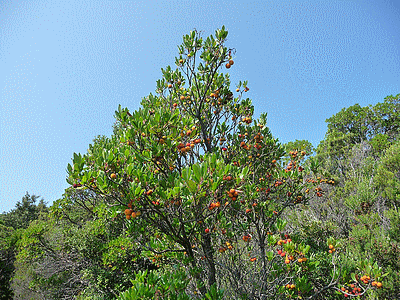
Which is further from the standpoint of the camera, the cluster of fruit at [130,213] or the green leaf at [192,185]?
the cluster of fruit at [130,213]

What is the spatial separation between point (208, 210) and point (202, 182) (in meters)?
0.89

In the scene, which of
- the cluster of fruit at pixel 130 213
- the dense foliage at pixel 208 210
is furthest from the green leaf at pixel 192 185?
the cluster of fruit at pixel 130 213

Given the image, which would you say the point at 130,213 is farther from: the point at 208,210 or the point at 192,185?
the point at 208,210

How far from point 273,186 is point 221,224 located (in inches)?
54.5

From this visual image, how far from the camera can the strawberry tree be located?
2330 mm

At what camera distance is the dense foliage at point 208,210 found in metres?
2.36

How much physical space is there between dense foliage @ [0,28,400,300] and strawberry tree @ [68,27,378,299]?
0.02 m

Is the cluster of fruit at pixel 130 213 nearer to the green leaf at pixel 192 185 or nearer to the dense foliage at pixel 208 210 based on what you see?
the dense foliage at pixel 208 210

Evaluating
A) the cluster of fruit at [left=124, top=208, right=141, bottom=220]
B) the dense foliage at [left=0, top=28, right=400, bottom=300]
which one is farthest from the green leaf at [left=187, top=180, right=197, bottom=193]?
the cluster of fruit at [left=124, top=208, right=141, bottom=220]

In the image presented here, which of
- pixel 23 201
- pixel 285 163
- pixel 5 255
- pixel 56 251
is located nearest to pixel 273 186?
pixel 285 163

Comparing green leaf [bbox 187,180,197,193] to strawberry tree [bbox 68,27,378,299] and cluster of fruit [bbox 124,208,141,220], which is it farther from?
cluster of fruit [bbox 124,208,141,220]

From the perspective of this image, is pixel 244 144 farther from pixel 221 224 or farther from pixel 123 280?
pixel 123 280

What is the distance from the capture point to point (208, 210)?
9.27ft

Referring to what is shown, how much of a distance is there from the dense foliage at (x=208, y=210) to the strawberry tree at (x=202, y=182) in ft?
0.06
